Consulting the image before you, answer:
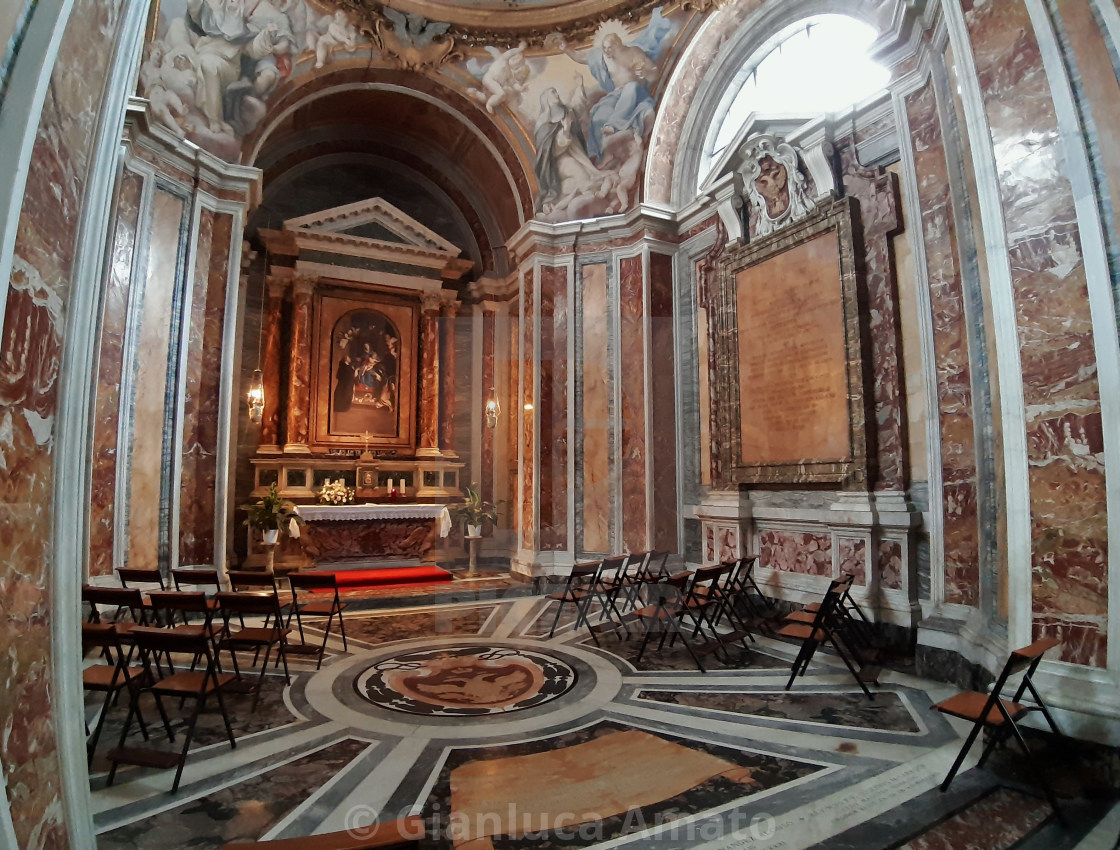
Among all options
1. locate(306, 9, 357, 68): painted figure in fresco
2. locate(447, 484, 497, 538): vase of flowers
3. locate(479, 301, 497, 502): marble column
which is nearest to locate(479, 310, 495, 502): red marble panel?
locate(479, 301, 497, 502): marble column

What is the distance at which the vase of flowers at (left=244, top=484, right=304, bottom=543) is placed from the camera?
976 cm

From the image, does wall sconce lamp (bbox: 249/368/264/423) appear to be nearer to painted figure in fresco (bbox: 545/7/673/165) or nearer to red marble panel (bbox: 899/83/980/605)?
painted figure in fresco (bbox: 545/7/673/165)

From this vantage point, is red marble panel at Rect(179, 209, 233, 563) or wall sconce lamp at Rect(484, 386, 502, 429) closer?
red marble panel at Rect(179, 209, 233, 563)

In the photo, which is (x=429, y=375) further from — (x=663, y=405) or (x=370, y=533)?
(x=663, y=405)

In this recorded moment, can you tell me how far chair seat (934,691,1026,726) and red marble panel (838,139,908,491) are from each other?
9.88ft

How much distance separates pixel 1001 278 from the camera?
3.98m

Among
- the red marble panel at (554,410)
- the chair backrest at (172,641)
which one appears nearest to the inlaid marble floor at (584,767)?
the chair backrest at (172,641)

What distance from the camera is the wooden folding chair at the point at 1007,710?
302cm

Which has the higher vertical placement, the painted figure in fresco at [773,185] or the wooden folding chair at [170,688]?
the painted figure in fresco at [773,185]

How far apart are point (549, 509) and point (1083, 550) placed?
295 inches

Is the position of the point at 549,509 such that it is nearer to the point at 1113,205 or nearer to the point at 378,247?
the point at 378,247

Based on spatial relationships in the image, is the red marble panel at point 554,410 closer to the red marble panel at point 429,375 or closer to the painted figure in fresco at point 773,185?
the red marble panel at point 429,375

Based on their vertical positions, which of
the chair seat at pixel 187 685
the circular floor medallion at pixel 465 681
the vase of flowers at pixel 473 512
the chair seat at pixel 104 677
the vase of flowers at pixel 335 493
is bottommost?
the circular floor medallion at pixel 465 681

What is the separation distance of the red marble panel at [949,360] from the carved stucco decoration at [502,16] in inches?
223
